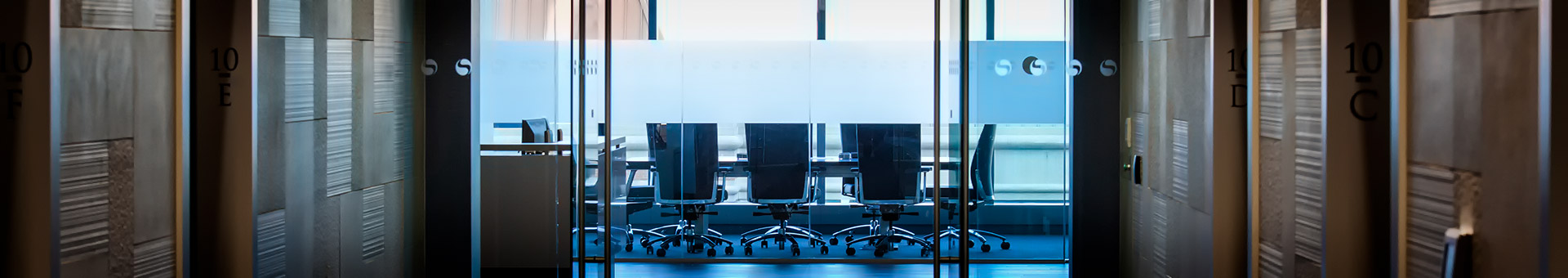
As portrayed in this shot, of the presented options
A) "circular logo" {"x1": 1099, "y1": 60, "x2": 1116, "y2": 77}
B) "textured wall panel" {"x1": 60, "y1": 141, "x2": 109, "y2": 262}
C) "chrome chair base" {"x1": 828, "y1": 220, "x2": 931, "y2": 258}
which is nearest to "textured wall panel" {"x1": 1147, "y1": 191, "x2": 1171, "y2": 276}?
"circular logo" {"x1": 1099, "y1": 60, "x2": 1116, "y2": 77}

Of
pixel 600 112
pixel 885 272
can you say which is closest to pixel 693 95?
pixel 600 112

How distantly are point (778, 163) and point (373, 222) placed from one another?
239 centimetres

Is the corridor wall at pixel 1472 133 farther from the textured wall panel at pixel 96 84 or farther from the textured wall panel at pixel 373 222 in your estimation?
the textured wall panel at pixel 373 222

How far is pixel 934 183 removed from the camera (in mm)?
4949

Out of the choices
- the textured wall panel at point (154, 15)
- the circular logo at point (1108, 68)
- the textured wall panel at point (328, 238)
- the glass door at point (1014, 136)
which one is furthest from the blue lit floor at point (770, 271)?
the textured wall panel at point (154, 15)

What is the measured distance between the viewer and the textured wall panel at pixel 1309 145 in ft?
9.20

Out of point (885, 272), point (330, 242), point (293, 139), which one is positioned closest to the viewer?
point (293, 139)

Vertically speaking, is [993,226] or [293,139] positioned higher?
[293,139]

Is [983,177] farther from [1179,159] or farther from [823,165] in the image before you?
[823,165]

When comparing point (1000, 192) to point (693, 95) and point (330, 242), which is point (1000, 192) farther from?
point (330, 242)

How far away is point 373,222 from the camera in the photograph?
12.8 feet

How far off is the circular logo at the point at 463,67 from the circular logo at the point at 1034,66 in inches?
88.8

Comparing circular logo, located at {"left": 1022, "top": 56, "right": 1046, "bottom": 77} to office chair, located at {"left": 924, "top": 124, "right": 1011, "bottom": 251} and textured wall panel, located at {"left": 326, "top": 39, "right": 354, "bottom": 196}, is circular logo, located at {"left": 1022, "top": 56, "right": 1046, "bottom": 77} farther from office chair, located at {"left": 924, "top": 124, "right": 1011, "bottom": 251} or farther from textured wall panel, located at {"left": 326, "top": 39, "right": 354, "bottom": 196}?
textured wall panel, located at {"left": 326, "top": 39, "right": 354, "bottom": 196}

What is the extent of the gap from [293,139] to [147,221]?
0.58 m
